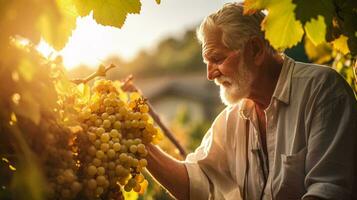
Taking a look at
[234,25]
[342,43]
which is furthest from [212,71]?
[342,43]

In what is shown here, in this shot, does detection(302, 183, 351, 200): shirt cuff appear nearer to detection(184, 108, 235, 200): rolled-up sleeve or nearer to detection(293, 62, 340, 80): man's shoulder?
detection(293, 62, 340, 80): man's shoulder

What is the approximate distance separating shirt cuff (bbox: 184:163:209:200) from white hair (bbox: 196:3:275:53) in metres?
0.65

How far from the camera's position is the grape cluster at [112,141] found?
1.63m

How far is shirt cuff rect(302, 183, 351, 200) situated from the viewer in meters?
2.17

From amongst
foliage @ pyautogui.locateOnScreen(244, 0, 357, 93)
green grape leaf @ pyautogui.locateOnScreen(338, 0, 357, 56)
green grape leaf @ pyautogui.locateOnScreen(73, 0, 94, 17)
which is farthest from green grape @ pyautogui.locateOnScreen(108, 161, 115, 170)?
green grape leaf @ pyautogui.locateOnScreen(338, 0, 357, 56)

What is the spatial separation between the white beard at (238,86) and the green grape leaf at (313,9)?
96 cm

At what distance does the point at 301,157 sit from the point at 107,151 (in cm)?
103

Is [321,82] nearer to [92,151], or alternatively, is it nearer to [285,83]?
[285,83]

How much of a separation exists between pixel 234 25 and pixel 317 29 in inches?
38.1

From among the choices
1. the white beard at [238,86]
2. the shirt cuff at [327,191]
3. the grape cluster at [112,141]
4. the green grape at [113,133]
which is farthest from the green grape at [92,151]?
the white beard at [238,86]

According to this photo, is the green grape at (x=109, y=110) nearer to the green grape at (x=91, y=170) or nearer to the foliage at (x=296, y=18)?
the green grape at (x=91, y=170)

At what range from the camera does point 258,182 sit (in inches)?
103

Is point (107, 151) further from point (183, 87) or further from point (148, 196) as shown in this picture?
point (183, 87)

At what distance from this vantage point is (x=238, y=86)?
2.74 m
